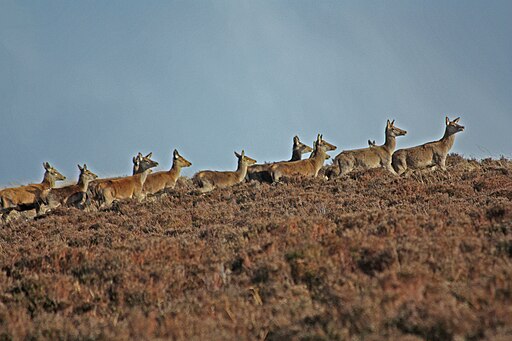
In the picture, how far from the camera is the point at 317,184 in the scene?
61.6 feet

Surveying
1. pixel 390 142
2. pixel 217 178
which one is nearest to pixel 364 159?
pixel 390 142

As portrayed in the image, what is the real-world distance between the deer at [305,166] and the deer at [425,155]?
2.68 meters

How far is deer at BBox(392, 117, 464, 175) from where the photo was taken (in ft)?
70.8

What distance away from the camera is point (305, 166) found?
2233 centimetres

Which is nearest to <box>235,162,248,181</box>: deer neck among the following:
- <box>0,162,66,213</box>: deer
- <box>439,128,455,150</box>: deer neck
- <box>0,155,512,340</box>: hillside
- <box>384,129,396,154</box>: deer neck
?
<box>384,129,396,154</box>: deer neck

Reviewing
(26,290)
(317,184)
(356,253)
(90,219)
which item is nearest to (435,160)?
(317,184)

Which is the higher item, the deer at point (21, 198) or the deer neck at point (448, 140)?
the deer neck at point (448, 140)

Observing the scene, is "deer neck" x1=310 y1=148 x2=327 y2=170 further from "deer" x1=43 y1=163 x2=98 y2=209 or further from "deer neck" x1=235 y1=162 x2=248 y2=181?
"deer" x1=43 y1=163 x2=98 y2=209

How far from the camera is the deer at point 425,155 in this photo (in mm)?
21594

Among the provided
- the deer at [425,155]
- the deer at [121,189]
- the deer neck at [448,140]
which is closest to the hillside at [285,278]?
the deer at [121,189]

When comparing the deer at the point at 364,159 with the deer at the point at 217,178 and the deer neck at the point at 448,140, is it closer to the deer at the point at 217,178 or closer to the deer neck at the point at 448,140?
the deer neck at the point at 448,140

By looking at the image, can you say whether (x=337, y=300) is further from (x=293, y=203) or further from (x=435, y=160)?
(x=435, y=160)

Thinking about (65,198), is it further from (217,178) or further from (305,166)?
(305,166)

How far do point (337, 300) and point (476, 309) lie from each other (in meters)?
1.30
